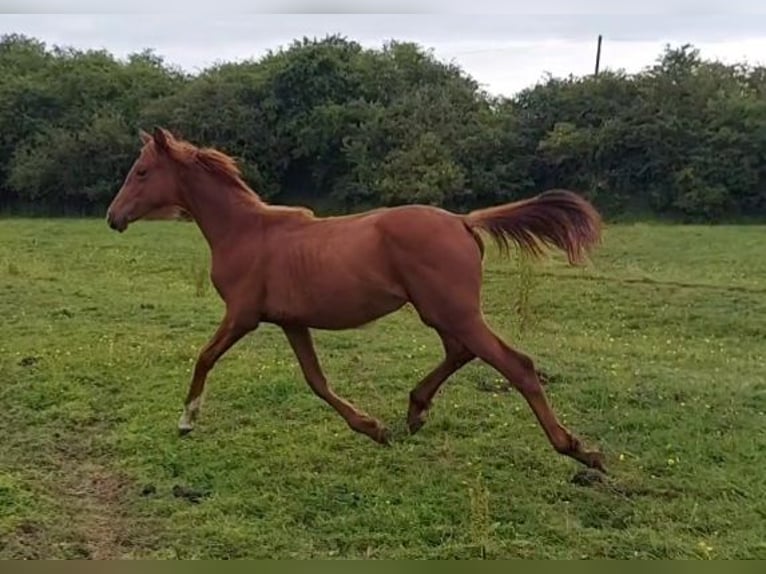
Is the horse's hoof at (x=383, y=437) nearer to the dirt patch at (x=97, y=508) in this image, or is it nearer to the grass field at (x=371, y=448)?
the grass field at (x=371, y=448)

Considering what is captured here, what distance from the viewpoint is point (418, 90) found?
2675cm

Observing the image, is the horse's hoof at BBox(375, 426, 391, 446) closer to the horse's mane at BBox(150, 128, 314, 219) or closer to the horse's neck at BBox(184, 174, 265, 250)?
the horse's mane at BBox(150, 128, 314, 219)

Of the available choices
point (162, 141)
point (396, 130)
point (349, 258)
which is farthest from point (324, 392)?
point (396, 130)

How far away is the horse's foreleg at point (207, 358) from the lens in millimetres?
5742

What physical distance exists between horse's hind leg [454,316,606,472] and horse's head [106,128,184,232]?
2.17 m

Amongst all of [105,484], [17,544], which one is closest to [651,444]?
[105,484]

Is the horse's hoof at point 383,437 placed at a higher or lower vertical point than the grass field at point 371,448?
higher

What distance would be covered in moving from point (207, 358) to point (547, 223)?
2.23 meters

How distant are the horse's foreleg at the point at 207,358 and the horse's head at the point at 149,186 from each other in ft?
2.94

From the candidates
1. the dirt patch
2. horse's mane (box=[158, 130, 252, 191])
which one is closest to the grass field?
the dirt patch

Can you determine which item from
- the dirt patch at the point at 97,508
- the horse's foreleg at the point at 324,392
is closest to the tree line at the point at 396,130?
the horse's foreleg at the point at 324,392

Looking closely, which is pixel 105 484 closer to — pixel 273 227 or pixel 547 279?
pixel 273 227

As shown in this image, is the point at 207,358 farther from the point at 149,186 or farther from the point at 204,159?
the point at 204,159

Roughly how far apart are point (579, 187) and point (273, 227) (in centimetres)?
2137
